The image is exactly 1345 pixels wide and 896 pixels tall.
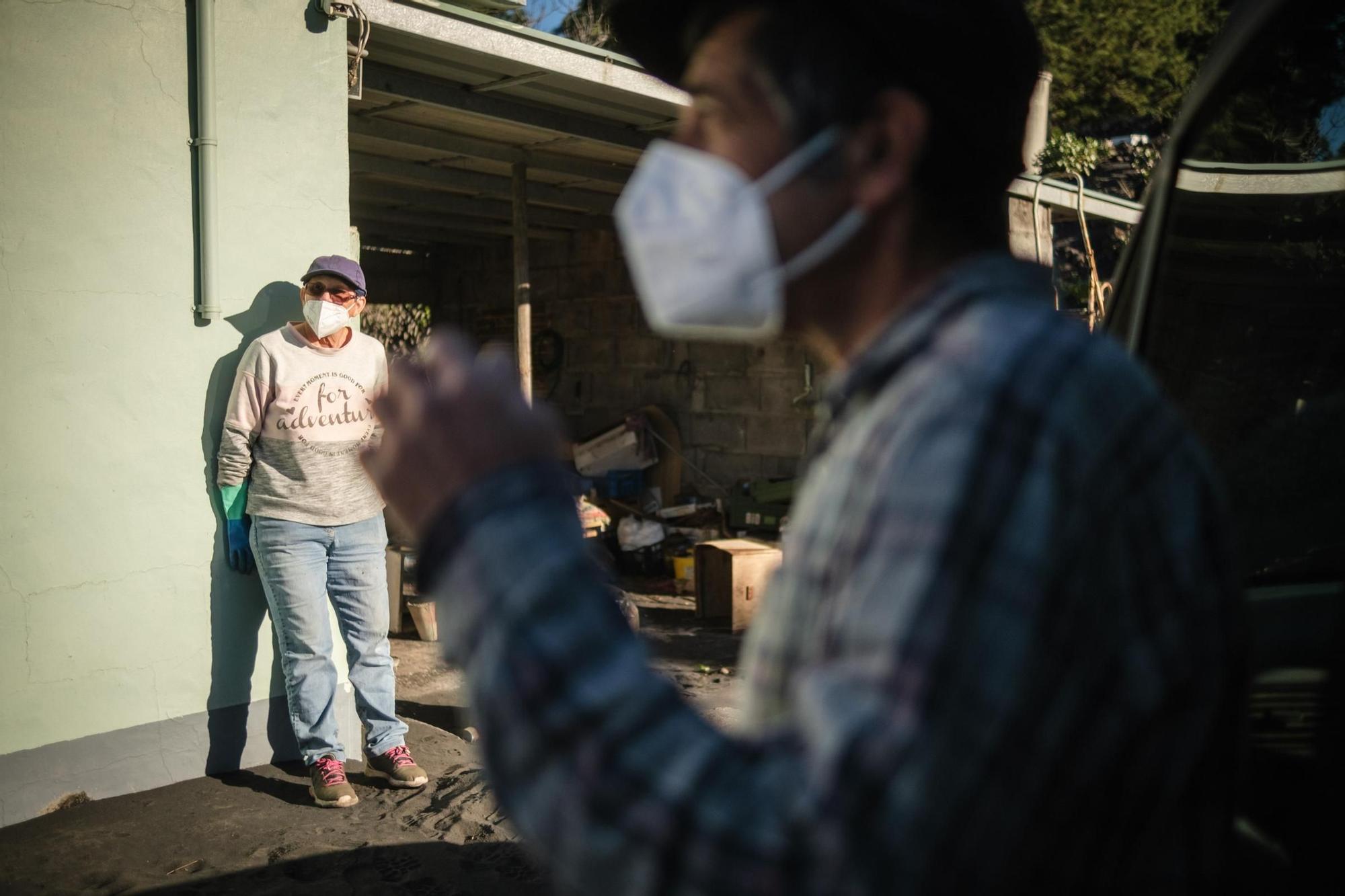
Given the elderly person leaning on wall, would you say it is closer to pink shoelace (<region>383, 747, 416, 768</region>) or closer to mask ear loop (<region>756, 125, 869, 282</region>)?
pink shoelace (<region>383, 747, 416, 768</region>)

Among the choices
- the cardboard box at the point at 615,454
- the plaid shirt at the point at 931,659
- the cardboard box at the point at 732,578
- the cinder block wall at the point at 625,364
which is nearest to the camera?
A: the plaid shirt at the point at 931,659

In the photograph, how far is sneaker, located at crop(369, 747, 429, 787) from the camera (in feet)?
15.2

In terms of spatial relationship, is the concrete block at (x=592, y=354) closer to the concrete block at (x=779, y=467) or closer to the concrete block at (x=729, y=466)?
the concrete block at (x=729, y=466)

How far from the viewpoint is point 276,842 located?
13.3 ft

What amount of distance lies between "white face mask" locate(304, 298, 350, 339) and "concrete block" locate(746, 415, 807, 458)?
6.00 m

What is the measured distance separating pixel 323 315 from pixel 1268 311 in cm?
344

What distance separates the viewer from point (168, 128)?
4250mm

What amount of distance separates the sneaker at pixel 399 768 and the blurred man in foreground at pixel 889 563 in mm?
4060

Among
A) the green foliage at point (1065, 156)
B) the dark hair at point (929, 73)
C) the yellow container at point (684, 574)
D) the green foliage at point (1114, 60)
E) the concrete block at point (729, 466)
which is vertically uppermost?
the green foliage at point (1114, 60)

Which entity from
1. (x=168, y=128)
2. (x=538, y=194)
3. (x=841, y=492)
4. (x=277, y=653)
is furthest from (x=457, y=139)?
(x=841, y=492)

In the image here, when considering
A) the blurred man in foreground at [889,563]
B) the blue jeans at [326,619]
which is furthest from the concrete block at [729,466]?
the blurred man in foreground at [889,563]

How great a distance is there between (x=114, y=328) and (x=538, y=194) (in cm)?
576

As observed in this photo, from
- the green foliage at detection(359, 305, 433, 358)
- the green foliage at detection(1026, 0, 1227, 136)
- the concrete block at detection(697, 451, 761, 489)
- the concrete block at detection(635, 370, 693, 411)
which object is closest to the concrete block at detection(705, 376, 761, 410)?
the concrete block at detection(635, 370, 693, 411)

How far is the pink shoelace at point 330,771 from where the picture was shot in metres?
4.41
